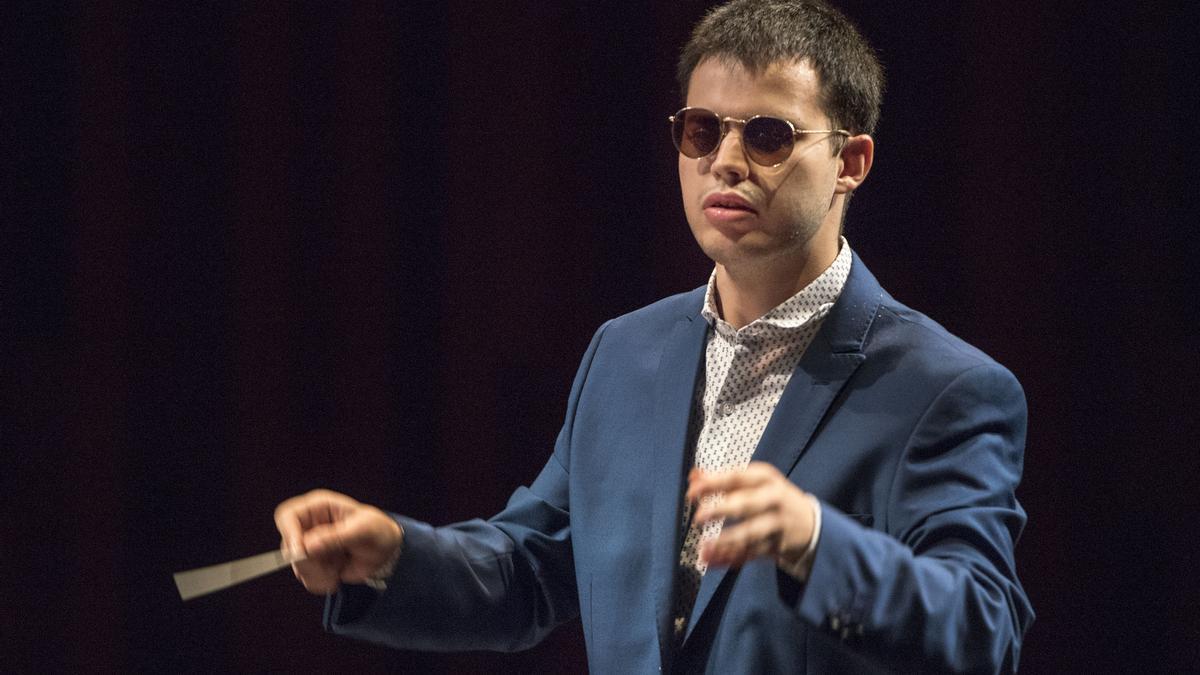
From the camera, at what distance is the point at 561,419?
8.32ft

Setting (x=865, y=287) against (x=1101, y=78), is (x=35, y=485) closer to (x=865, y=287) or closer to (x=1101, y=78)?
(x=865, y=287)

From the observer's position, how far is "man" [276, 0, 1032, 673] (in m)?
1.38

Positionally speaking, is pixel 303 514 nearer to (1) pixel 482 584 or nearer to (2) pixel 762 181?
(1) pixel 482 584

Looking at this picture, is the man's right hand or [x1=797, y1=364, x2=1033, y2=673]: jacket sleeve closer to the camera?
[x1=797, y1=364, x2=1033, y2=673]: jacket sleeve

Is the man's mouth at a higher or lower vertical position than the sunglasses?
lower

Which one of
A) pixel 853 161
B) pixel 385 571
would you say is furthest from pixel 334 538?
pixel 853 161

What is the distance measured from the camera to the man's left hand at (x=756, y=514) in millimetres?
1141

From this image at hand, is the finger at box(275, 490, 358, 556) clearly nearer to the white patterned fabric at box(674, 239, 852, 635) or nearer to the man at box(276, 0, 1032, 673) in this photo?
the man at box(276, 0, 1032, 673)

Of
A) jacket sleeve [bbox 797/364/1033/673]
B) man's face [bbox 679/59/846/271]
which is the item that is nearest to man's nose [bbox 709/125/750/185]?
man's face [bbox 679/59/846/271]

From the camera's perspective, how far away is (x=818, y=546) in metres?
1.20

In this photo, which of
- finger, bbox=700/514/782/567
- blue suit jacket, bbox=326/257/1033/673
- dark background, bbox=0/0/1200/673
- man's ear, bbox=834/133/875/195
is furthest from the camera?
dark background, bbox=0/0/1200/673

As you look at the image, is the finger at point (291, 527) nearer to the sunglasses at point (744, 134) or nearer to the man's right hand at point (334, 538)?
the man's right hand at point (334, 538)

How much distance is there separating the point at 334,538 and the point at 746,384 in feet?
1.56

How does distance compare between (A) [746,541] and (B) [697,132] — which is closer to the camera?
(A) [746,541]
